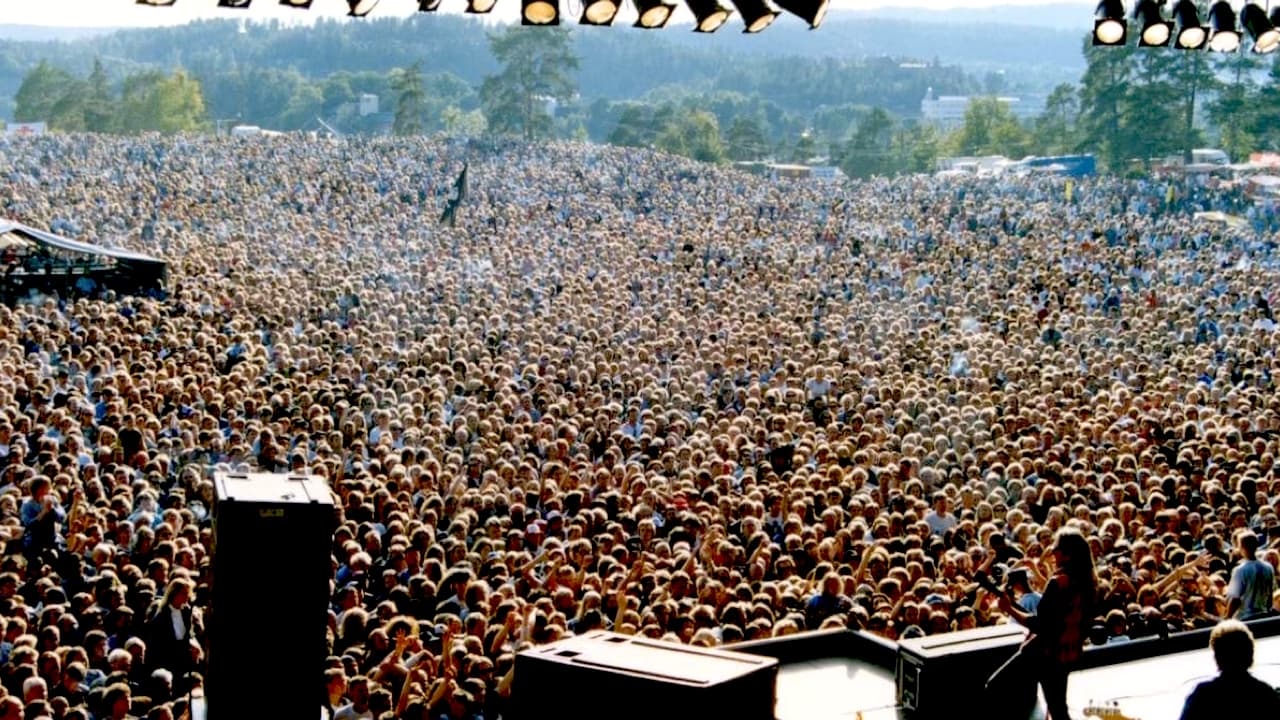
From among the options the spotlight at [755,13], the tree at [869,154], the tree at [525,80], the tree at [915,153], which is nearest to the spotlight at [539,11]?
the spotlight at [755,13]

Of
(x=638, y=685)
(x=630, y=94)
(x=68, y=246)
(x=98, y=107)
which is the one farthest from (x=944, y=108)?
(x=638, y=685)

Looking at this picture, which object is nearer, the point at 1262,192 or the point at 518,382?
the point at 518,382

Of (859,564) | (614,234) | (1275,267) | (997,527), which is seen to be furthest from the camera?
(614,234)

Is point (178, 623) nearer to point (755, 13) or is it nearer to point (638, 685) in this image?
point (638, 685)

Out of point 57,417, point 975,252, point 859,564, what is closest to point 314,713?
point 859,564

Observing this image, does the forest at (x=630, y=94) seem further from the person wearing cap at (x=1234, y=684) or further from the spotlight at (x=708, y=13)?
the person wearing cap at (x=1234, y=684)

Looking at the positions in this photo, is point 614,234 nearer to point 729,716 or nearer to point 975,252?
point 975,252
